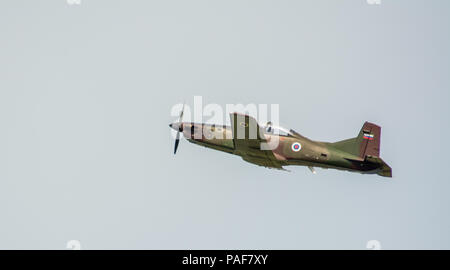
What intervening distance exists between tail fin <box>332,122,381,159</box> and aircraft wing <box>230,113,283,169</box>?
3408mm

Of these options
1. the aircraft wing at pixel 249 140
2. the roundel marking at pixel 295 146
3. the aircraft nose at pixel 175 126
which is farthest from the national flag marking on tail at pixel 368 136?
the aircraft nose at pixel 175 126

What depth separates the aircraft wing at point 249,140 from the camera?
2805 cm

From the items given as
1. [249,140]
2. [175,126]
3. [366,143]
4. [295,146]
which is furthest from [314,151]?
[175,126]

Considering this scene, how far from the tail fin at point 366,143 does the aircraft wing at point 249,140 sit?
3.41 meters

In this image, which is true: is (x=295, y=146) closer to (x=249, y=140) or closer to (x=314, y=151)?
(x=314, y=151)

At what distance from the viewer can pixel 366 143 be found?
3008cm

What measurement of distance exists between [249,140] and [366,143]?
548cm

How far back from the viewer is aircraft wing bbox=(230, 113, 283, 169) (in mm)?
28047

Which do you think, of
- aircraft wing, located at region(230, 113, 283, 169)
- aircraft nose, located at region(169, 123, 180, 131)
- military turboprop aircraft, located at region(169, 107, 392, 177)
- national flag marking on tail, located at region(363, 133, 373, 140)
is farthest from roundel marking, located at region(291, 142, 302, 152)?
aircraft nose, located at region(169, 123, 180, 131)

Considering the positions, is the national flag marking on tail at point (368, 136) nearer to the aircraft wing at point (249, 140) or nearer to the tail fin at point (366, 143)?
the tail fin at point (366, 143)

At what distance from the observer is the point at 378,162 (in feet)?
96.3

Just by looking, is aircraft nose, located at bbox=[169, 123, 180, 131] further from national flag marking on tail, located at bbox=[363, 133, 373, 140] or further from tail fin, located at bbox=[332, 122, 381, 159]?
national flag marking on tail, located at bbox=[363, 133, 373, 140]
